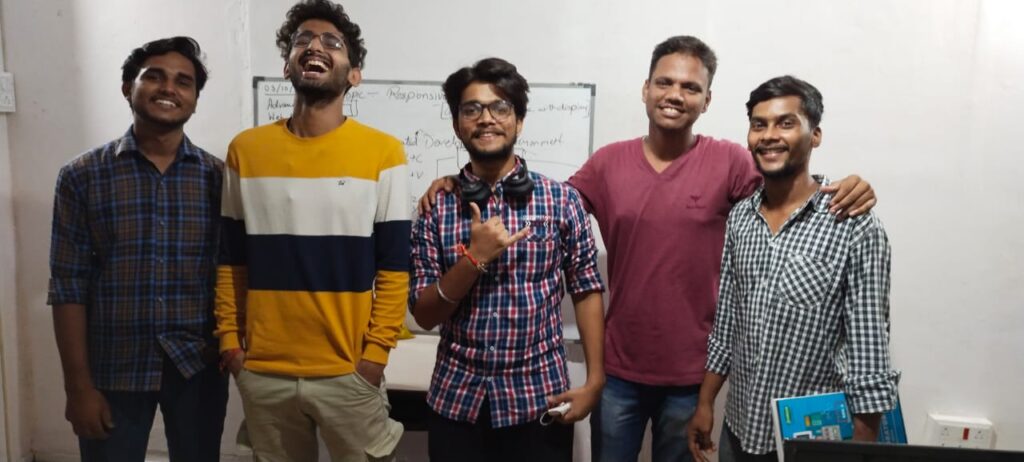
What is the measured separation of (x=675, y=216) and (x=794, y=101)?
0.41 m

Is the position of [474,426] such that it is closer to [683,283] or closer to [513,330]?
[513,330]

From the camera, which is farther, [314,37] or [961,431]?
[961,431]

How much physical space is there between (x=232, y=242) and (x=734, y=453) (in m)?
1.37

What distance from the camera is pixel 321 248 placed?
4.80ft

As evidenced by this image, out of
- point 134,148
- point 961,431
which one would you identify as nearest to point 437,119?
point 134,148

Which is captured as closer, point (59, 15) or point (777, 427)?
point (777, 427)

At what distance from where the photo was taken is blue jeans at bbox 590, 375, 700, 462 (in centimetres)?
168

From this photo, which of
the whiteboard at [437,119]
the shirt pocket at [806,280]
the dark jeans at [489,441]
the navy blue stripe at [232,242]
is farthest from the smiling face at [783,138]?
the navy blue stripe at [232,242]

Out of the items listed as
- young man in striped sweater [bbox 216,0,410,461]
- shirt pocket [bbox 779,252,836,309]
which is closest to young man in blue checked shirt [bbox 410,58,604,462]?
young man in striped sweater [bbox 216,0,410,461]

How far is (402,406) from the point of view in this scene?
7.21 feet

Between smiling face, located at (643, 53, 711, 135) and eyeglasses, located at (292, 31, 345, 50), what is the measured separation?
2.77 feet

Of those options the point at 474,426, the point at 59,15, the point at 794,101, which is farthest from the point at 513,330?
the point at 59,15

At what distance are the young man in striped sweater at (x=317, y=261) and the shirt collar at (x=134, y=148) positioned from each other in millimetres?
211

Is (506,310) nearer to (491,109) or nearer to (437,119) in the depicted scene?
(491,109)
